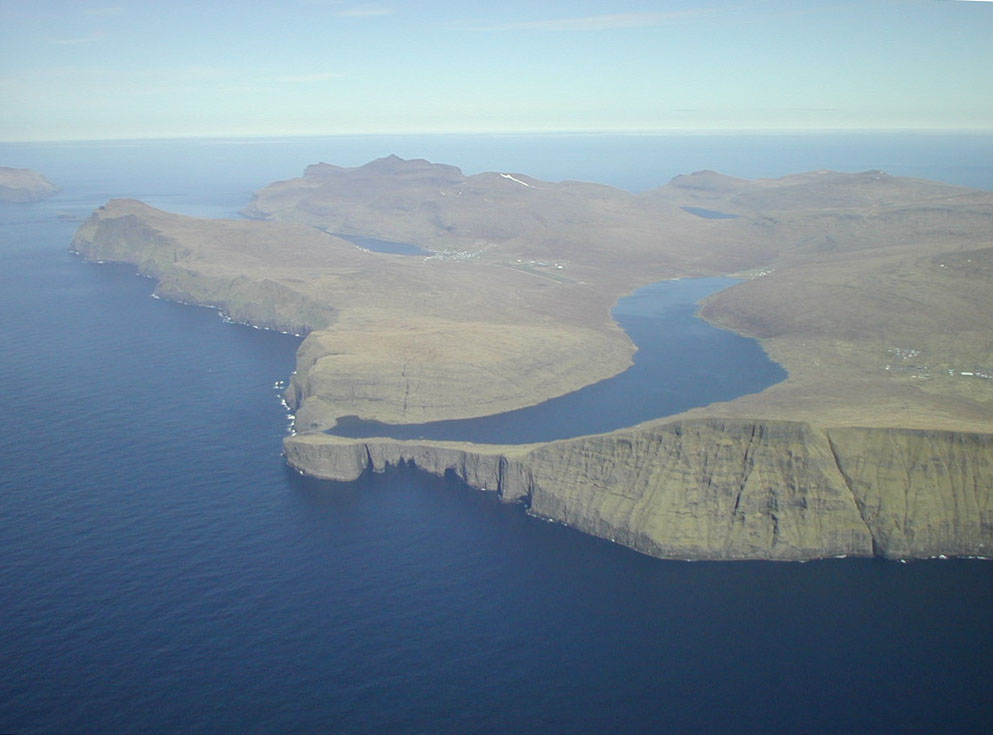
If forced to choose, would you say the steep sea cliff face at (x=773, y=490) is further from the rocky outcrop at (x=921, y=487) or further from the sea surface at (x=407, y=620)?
the sea surface at (x=407, y=620)

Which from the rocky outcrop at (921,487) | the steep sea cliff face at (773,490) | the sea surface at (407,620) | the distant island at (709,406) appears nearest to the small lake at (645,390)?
the distant island at (709,406)

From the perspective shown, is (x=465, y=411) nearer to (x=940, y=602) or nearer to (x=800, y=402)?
(x=800, y=402)

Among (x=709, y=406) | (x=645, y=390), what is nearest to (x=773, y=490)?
(x=709, y=406)

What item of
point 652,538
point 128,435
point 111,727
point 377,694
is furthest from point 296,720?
point 128,435

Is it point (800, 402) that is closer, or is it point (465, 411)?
point (800, 402)

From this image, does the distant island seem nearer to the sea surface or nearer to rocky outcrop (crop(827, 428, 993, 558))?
rocky outcrop (crop(827, 428, 993, 558))
